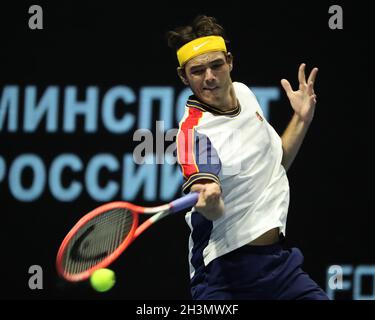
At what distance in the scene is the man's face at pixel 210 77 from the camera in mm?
4828

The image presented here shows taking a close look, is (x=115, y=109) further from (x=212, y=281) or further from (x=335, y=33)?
(x=212, y=281)

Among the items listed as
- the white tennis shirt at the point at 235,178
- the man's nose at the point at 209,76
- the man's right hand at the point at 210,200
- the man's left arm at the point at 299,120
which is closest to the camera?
the man's right hand at the point at 210,200

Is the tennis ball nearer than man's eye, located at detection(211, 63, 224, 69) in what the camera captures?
Yes

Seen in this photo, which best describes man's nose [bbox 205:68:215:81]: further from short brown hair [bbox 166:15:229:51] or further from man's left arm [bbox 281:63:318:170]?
man's left arm [bbox 281:63:318:170]

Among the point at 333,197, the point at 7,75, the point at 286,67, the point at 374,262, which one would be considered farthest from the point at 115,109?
the point at 374,262

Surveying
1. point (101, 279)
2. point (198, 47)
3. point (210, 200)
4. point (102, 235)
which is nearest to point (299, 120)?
point (198, 47)

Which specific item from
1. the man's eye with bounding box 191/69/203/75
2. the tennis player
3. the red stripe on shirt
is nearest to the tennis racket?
the red stripe on shirt

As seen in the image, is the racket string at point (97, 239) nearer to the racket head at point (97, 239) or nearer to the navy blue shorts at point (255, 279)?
the racket head at point (97, 239)

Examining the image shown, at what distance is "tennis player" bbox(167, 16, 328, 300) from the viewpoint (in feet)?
15.5

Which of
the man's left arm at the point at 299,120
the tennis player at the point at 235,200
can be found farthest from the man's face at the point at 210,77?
the man's left arm at the point at 299,120

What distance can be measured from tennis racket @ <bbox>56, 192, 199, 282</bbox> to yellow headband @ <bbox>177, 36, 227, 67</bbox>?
832 mm

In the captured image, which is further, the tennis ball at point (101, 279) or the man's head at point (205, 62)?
the man's head at point (205, 62)

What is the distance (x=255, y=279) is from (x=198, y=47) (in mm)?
1172

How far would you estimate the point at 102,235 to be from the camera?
15.1ft
